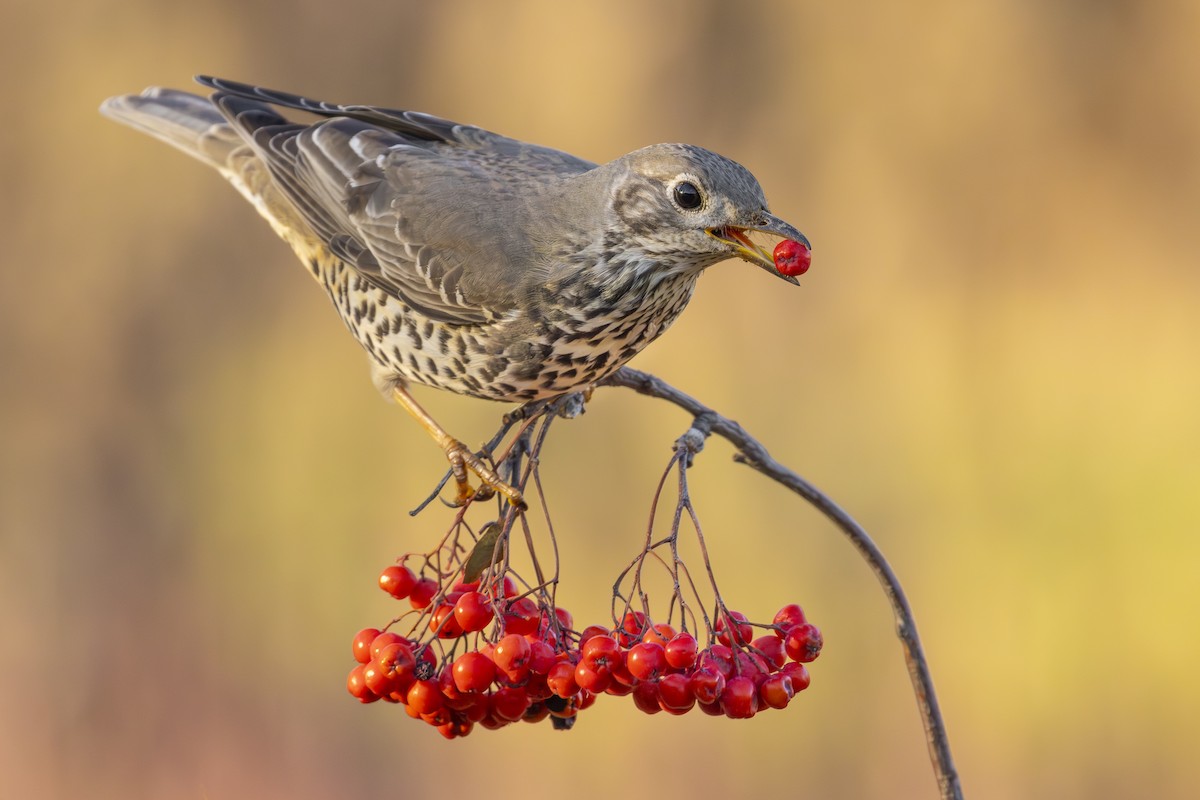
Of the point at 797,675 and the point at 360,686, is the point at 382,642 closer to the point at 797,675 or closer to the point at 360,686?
the point at 360,686

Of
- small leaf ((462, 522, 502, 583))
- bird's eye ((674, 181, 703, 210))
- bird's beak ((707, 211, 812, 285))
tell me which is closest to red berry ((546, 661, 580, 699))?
small leaf ((462, 522, 502, 583))

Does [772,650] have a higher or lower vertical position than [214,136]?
lower

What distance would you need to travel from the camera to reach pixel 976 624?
224 inches

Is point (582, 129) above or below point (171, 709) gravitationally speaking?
above

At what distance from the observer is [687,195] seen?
270 centimetres

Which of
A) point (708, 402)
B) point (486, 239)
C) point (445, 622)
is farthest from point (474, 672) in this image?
point (708, 402)

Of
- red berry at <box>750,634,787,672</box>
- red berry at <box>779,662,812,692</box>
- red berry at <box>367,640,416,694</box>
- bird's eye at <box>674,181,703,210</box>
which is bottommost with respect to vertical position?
red berry at <box>367,640,416,694</box>

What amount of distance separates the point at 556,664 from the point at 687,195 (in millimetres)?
1043

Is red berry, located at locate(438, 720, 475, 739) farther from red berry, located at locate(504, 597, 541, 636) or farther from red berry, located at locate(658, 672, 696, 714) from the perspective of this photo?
red berry, located at locate(658, 672, 696, 714)

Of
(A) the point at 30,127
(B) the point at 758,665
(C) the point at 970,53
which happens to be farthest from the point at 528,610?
(A) the point at 30,127

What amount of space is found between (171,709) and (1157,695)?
4519mm

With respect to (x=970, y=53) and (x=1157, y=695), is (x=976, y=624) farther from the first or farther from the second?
(x=970, y=53)

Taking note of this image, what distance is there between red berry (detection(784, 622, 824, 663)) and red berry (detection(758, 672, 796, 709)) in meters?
0.12

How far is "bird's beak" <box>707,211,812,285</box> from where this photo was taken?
99.3 inches
